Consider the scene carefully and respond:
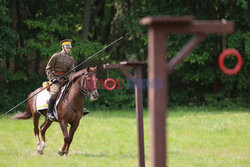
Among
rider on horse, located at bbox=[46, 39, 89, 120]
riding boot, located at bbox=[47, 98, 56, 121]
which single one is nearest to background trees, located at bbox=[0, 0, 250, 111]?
rider on horse, located at bbox=[46, 39, 89, 120]

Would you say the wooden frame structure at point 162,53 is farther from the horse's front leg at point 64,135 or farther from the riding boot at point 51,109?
the riding boot at point 51,109

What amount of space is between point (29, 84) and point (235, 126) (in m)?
10.5

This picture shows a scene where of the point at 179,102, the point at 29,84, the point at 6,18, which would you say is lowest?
the point at 179,102

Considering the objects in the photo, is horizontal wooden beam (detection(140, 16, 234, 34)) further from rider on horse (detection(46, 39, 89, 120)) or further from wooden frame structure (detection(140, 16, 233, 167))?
rider on horse (detection(46, 39, 89, 120))

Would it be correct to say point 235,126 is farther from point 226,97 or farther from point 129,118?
point 226,97

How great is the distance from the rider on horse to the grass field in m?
1.41

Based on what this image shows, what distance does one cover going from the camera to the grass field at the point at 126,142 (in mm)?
8680

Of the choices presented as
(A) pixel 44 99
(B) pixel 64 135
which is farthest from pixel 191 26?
(A) pixel 44 99

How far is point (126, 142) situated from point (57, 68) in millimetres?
3646

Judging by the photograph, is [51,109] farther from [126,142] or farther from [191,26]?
[191,26]

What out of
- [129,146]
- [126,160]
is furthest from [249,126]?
[126,160]

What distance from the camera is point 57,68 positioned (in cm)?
969

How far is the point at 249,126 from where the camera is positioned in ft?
44.1

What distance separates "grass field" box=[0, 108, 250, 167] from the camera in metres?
8.68
